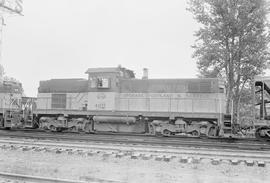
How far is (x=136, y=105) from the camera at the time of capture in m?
14.0

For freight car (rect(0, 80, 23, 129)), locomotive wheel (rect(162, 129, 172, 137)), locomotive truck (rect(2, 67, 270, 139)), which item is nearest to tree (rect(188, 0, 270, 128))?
locomotive truck (rect(2, 67, 270, 139))

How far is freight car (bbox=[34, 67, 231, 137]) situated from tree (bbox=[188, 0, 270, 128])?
420 cm

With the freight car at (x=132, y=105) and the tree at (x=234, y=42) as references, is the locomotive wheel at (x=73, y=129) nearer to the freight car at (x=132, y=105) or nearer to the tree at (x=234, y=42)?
the freight car at (x=132, y=105)

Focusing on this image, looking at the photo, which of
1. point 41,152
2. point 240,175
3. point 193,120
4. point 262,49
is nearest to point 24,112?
point 41,152

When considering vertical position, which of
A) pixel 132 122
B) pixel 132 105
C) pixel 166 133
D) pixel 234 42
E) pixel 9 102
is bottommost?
pixel 166 133

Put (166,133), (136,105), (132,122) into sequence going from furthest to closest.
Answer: (136,105)
(132,122)
(166,133)

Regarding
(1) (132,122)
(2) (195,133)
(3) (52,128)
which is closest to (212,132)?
(2) (195,133)

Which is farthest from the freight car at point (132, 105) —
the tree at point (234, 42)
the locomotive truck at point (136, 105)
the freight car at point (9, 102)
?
the tree at point (234, 42)

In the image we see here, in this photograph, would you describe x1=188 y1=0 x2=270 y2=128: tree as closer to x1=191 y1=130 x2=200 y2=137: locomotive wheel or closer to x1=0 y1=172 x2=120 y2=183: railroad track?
x1=191 y1=130 x2=200 y2=137: locomotive wheel

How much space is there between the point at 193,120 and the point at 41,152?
707 centimetres

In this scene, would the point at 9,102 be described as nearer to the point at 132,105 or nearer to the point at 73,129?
the point at 73,129

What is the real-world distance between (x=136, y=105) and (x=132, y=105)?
206 millimetres

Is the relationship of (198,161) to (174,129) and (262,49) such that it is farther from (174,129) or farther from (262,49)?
(262,49)

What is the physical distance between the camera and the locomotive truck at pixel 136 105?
42.1 feet
